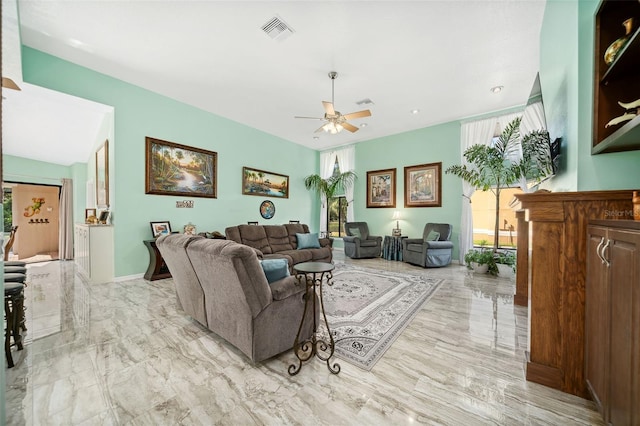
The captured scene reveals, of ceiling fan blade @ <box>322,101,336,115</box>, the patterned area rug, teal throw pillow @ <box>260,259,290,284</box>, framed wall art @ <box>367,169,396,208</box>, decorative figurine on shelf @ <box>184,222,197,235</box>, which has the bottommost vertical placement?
the patterned area rug

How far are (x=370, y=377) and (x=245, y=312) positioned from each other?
1065 mm

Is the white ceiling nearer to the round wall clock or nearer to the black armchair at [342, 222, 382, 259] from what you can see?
the round wall clock

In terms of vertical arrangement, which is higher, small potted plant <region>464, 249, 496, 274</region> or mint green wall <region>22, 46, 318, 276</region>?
mint green wall <region>22, 46, 318, 276</region>

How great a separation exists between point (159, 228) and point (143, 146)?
1.58 m

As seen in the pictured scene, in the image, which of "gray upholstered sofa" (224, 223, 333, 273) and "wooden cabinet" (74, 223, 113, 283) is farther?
"gray upholstered sofa" (224, 223, 333, 273)

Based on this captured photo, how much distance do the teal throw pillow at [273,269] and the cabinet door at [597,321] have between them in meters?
2.05

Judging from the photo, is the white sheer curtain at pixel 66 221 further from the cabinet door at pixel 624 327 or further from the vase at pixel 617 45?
the vase at pixel 617 45

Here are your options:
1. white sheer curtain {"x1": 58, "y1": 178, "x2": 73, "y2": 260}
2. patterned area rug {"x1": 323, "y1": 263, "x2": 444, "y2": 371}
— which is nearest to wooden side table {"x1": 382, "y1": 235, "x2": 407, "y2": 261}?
patterned area rug {"x1": 323, "y1": 263, "x2": 444, "y2": 371}

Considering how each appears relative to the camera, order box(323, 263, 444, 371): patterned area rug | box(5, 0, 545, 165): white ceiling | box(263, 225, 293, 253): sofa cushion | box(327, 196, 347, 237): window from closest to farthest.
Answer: box(323, 263, 444, 371): patterned area rug
box(5, 0, 545, 165): white ceiling
box(263, 225, 293, 253): sofa cushion
box(327, 196, 347, 237): window

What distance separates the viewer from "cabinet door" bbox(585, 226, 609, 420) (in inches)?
51.9

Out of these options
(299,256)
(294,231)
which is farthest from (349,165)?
(299,256)

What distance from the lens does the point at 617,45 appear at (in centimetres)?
150

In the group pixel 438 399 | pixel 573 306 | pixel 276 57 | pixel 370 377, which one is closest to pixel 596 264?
pixel 573 306

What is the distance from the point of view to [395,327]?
2572 mm
